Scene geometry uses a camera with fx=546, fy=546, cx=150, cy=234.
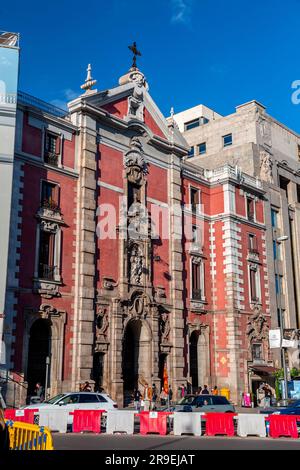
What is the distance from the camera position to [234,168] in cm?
4512

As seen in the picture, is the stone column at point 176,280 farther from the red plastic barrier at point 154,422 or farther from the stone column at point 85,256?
the red plastic barrier at point 154,422

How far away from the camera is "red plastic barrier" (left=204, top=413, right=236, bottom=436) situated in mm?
20641

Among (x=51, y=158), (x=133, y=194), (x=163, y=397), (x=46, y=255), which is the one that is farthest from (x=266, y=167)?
(x=46, y=255)

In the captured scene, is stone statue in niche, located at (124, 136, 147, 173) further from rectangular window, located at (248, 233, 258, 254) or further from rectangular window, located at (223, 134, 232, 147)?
rectangular window, located at (223, 134, 232, 147)

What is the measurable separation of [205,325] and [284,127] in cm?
2529

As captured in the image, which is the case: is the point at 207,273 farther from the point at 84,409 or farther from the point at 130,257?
the point at 84,409

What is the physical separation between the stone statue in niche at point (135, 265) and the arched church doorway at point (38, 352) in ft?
22.8

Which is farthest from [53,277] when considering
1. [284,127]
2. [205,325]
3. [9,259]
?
[284,127]

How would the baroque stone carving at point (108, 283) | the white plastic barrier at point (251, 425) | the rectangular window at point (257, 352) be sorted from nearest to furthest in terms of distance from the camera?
the white plastic barrier at point (251, 425)
the baroque stone carving at point (108, 283)
the rectangular window at point (257, 352)

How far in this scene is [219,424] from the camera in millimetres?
20781

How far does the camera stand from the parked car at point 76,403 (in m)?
22.1

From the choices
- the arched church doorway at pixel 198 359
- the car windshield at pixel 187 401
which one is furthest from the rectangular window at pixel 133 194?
the car windshield at pixel 187 401

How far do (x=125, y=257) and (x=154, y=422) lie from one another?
14599mm

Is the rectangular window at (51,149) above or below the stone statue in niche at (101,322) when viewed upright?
above
